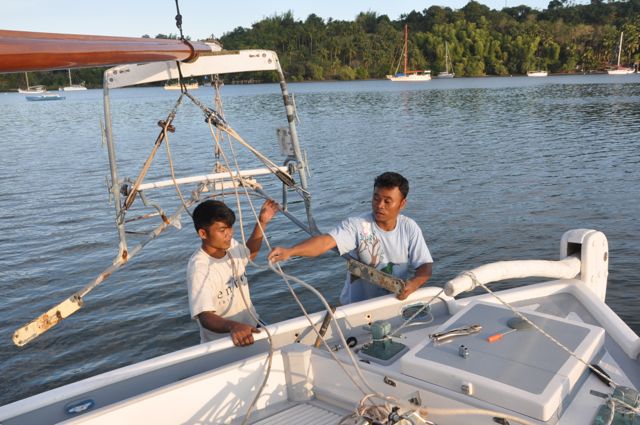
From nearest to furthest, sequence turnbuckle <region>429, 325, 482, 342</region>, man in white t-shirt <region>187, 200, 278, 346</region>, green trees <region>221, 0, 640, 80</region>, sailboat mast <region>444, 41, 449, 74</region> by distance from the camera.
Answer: turnbuckle <region>429, 325, 482, 342</region>, man in white t-shirt <region>187, 200, 278, 346</region>, sailboat mast <region>444, 41, 449, 74</region>, green trees <region>221, 0, 640, 80</region>

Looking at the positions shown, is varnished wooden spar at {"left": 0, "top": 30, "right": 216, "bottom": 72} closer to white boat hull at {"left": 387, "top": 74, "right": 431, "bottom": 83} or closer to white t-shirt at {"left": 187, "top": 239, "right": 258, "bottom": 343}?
white t-shirt at {"left": 187, "top": 239, "right": 258, "bottom": 343}

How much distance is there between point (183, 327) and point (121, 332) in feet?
2.67

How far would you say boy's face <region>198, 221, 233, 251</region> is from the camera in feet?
12.4

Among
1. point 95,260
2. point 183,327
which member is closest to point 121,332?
point 183,327

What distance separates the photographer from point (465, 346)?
2.87 meters

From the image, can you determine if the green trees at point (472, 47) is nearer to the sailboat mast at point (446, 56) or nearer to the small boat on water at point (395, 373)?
the sailboat mast at point (446, 56)

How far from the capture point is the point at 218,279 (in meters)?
3.88

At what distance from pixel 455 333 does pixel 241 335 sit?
1305 mm

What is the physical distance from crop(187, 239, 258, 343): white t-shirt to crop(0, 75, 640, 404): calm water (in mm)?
3544

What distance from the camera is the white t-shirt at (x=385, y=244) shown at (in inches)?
169

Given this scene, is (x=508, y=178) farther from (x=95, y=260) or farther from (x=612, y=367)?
(x=612, y=367)

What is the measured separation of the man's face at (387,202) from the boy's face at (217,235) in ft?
3.52

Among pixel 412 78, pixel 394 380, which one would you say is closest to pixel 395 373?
pixel 394 380

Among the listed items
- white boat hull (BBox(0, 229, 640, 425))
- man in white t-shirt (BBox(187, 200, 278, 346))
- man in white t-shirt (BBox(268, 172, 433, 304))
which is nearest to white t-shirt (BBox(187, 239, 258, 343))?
man in white t-shirt (BBox(187, 200, 278, 346))
